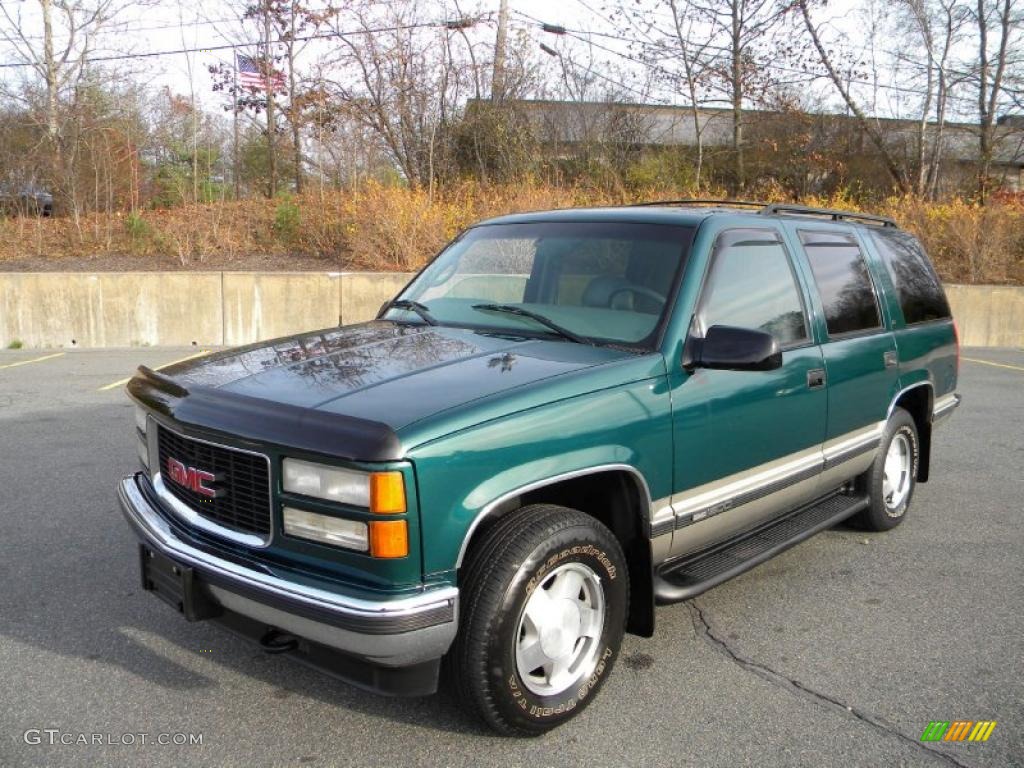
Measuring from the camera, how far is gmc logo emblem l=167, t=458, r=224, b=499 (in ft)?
9.50

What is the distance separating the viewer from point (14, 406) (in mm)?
8336

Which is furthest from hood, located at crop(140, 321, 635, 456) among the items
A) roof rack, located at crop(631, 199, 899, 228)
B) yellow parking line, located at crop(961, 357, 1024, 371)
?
yellow parking line, located at crop(961, 357, 1024, 371)

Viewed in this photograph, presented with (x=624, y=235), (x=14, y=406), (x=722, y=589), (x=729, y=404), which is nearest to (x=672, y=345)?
(x=729, y=404)

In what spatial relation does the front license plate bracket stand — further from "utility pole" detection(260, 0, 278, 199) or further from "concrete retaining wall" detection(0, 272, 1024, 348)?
"utility pole" detection(260, 0, 278, 199)

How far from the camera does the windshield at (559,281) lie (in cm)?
357

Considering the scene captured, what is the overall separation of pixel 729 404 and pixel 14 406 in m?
7.51

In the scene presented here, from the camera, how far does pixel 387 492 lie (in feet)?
8.16

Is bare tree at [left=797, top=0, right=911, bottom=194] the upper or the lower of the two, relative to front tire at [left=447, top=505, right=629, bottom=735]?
upper

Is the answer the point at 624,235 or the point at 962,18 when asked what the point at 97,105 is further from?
the point at 962,18

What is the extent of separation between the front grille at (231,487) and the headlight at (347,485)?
135mm

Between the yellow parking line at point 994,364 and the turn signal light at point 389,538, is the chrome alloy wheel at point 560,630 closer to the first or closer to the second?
the turn signal light at point 389,538

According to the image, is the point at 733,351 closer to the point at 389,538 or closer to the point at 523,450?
the point at 523,450

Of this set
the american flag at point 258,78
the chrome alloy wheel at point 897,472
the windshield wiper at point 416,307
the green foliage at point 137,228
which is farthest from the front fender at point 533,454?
the american flag at point 258,78

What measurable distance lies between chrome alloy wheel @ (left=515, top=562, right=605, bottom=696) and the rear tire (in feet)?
8.07
